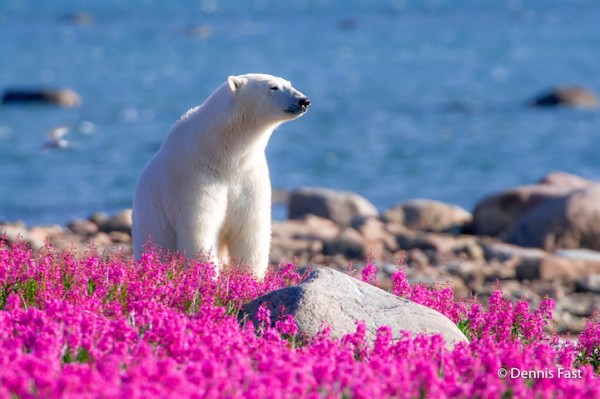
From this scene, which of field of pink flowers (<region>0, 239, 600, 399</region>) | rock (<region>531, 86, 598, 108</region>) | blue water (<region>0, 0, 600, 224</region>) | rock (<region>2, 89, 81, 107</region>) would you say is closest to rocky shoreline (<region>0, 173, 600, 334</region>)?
field of pink flowers (<region>0, 239, 600, 399</region>)

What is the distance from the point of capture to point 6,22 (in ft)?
336

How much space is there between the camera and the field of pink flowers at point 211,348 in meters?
4.62

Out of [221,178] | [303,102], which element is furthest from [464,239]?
[221,178]

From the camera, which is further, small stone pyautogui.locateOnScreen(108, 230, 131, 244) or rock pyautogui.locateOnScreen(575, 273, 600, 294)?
small stone pyautogui.locateOnScreen(108, 230, 131, 244)

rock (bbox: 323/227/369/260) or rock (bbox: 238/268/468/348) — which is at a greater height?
rock (bbox: 238/268/468/348)

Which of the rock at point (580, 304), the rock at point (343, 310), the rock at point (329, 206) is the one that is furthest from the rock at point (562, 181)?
the rock at point (343, 310)

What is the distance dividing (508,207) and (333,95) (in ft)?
98.5

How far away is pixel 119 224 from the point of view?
18781mm

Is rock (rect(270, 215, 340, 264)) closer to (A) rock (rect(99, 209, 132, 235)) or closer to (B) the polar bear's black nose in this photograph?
(A) rock (rect(99, 209, 132, 235))

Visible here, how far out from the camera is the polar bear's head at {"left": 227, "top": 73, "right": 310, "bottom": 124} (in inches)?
364

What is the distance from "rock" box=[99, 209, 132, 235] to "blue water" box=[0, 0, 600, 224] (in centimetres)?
651

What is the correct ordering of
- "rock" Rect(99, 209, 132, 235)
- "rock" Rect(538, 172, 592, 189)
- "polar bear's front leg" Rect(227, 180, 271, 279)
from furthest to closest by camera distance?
"rock" Rect(538, 172, 592, 189) → "rock" Rect(99, 209, 132, 235) → "polar bear's front leg" Rect(227, 180, 271, 279)

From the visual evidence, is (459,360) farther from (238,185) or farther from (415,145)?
(415,145)

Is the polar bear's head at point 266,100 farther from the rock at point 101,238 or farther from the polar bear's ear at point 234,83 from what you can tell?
the rock at point 101,238
